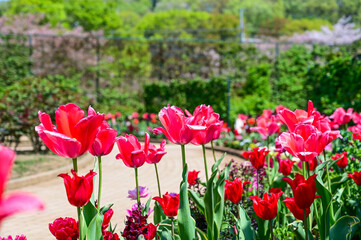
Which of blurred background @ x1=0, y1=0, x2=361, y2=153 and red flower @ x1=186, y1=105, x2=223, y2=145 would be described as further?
blurred background @ x1=0, y1=0, x2=361, y2=153

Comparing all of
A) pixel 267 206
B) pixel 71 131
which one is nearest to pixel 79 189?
pixel 71 131

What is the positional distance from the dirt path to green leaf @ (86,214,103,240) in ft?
9.34

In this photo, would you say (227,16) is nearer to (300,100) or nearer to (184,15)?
(184,15)

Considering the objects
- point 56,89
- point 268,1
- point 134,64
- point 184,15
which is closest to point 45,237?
point 56,89

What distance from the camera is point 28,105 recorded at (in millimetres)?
10008

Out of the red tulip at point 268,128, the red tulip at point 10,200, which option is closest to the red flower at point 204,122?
the red tulip at point 10,200

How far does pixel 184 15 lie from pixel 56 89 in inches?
2364

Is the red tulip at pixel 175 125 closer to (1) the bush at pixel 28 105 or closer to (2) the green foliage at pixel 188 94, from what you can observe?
(1) the bush at pixel 28 105

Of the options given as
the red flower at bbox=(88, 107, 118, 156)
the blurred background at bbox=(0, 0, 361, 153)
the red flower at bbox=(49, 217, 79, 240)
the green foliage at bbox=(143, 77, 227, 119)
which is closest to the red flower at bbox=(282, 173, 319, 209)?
the red flower at bbox=(88, 107, 118, 156)

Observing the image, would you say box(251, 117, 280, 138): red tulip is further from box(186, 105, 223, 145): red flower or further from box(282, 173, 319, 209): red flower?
box(282, 173, 319, 209): red flower

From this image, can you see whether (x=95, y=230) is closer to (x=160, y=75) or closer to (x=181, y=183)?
(x=181, y=183)

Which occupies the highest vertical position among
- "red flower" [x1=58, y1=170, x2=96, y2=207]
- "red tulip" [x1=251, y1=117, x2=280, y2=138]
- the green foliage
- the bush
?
"red flower" [x1=58, y1=170, x2=96, y2=207]

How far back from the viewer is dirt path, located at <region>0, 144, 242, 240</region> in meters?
5.27

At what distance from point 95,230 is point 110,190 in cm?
519
